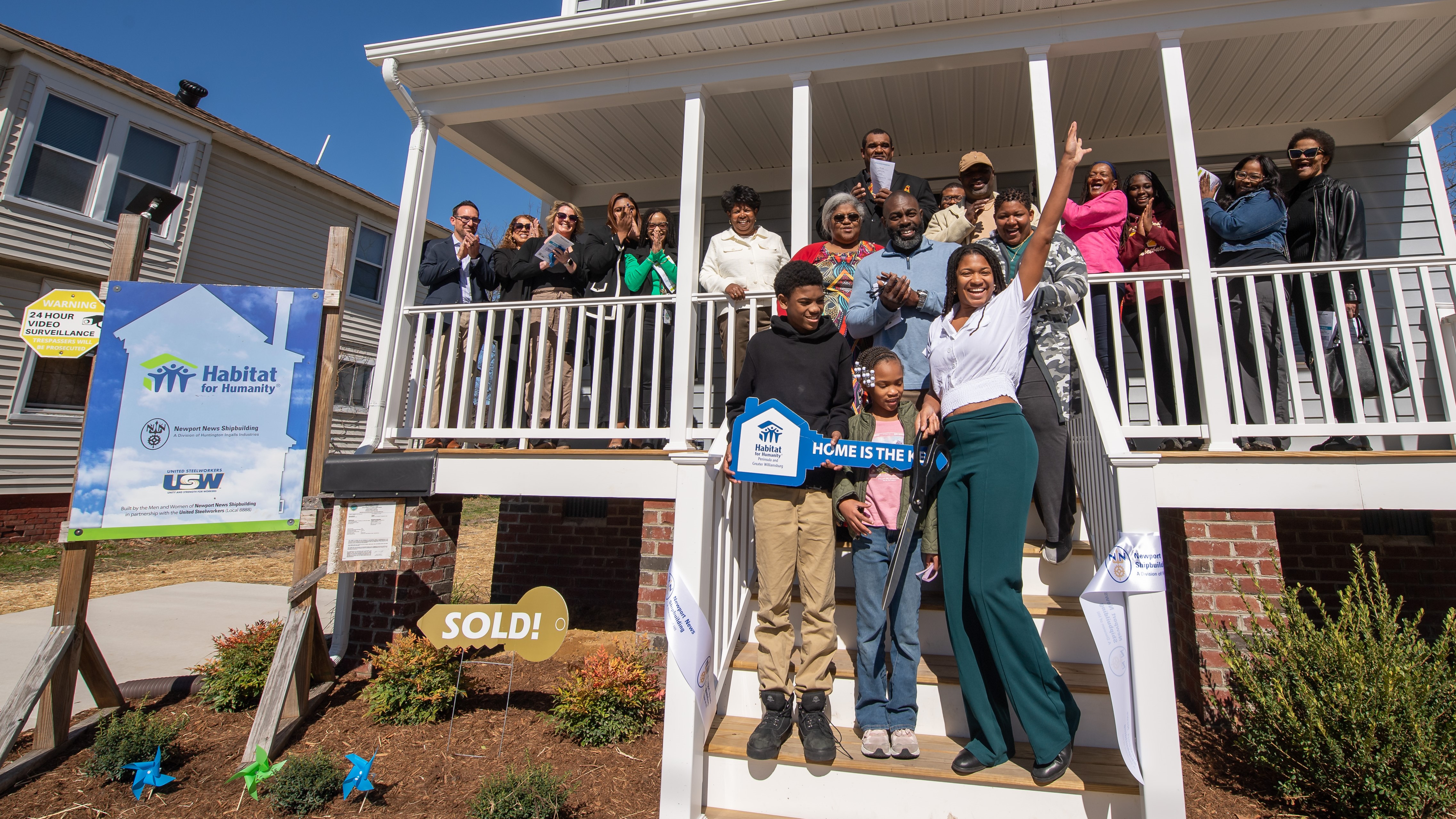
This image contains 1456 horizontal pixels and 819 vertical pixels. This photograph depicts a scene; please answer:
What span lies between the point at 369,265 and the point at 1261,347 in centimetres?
1405

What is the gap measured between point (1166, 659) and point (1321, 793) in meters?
1.15

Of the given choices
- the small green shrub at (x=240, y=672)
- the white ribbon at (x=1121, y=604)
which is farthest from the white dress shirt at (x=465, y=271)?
the white ribbon at (x=1121, y=604)

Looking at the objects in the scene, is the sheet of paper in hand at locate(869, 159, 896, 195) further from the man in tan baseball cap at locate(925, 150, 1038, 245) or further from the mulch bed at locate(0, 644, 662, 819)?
the mulch bed at locate(0, 644, 662, 819)

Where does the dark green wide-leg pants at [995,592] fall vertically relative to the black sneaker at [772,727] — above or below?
above

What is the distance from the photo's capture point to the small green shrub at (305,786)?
2.76 m

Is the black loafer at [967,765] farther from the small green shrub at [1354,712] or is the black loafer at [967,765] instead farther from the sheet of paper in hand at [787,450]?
the small green shrub at [1354,712]

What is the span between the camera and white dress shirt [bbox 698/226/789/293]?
4211mm

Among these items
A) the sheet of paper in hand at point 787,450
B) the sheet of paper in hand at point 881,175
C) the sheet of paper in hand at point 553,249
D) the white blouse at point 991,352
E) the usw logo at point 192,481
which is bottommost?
the usw logo at point 192,481

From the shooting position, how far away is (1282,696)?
265 centimetres

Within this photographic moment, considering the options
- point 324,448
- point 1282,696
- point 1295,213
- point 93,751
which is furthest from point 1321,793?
point 93,751

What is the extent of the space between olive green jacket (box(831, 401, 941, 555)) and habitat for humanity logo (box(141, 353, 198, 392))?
352cm

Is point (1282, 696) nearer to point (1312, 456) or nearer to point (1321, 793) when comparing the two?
point (1321, 793)

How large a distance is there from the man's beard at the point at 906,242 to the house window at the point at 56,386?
429 inches

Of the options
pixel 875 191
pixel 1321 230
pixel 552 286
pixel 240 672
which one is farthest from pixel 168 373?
pixel 1321 230
